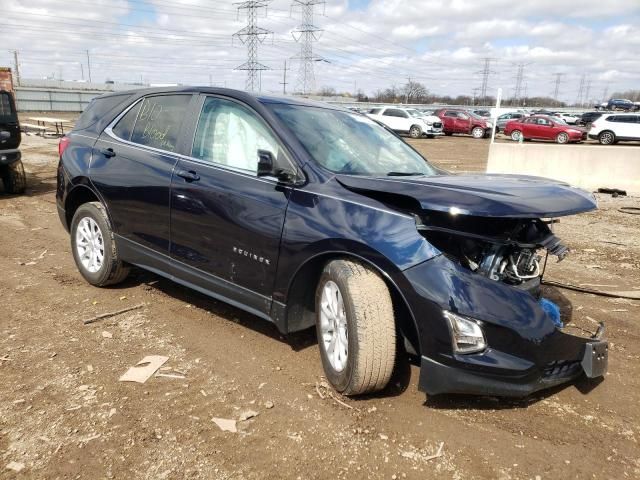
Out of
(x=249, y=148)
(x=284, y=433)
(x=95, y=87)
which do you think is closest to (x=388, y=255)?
(x=284, y=433)

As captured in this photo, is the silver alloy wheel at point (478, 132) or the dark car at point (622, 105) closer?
the silver alloy wheel at point (478, 132)

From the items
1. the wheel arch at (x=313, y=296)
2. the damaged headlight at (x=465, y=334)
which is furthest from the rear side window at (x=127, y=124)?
the damaged headlight at (x=465, y=334)

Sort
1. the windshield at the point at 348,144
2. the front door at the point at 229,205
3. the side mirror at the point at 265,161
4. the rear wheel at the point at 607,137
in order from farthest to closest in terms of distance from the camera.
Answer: the rear wheel at the point at 607,137 → the windshield at the point at 348,144 → the front door at the point at 229,205 → the side mirror at the point at 265,161

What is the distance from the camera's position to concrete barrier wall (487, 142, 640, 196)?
11.7m

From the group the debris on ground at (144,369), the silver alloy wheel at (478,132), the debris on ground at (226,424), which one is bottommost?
the silver alloy wheel at (478,132)

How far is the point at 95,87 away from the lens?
192ft

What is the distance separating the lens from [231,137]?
3.77m

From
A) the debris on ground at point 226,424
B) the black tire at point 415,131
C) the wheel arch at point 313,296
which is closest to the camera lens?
the debris on ground at point 226,424

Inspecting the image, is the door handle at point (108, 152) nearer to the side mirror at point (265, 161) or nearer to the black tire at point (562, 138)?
the side mirror at point (265, 161)

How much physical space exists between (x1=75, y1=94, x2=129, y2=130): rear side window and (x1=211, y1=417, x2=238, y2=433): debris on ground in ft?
10.5

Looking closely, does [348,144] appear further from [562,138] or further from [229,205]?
[562,138]

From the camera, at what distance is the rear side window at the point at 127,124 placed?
453 centimetres

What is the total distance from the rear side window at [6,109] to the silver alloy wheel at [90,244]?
19.4 feet

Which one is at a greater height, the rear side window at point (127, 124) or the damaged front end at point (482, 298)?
the rear side window at point (127, 124)
